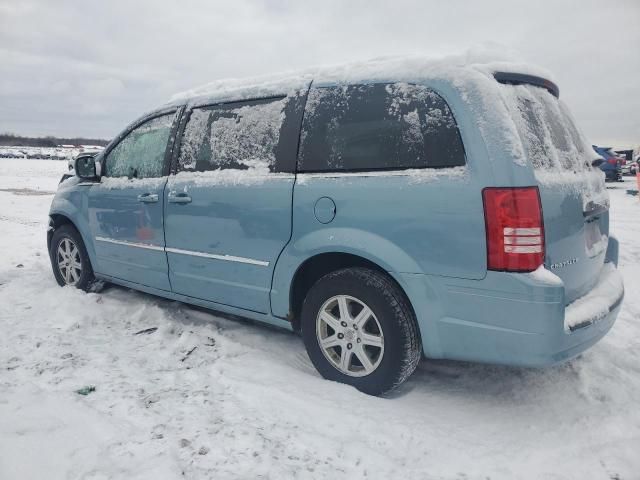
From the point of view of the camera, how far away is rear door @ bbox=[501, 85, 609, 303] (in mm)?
2354

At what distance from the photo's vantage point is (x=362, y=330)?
8.96 feet

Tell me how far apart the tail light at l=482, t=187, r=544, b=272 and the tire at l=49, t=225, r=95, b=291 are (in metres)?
3.95

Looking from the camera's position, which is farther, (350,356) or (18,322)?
(18,322)

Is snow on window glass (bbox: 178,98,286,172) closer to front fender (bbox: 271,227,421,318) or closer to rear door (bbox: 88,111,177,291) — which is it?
rear door (bbox: 88,111,177,291)

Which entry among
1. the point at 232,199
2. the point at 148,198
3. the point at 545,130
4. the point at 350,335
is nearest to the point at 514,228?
the point at 545,130

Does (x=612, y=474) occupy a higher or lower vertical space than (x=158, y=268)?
lower

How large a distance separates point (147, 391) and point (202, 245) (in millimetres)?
1124

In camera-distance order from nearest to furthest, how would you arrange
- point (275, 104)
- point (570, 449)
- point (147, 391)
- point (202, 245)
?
1. point (570, 449)
2. point (147, 391)
3. point (275, 104)
4. point (202, 245)

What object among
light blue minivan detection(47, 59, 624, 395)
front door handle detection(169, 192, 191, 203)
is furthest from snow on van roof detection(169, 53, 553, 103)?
front door handle detection(169, 192, 191, 203)

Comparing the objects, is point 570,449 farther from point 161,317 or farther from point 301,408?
point 161,317

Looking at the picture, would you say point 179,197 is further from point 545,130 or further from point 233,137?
point 545,130

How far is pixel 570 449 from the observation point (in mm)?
2264

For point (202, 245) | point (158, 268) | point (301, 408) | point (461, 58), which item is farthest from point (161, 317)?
point (461, 58)

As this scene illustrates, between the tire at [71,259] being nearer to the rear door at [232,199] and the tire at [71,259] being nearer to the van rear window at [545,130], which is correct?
the rear door at [232,199]
